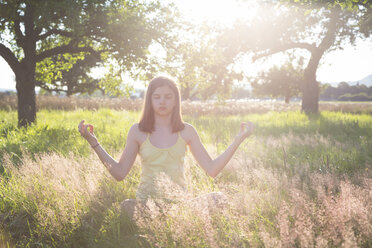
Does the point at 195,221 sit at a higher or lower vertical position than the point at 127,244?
higher

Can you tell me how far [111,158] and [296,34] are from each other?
14.6 metres

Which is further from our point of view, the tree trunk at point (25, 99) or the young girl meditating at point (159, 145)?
the tree trunk at point (25, 99)

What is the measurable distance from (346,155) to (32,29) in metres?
10.5

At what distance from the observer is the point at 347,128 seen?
8875mm

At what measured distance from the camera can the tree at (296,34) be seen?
518 inches

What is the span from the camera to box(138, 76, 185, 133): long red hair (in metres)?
2.89

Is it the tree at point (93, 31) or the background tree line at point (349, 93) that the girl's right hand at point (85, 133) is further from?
the background tree line at point (349, 93)

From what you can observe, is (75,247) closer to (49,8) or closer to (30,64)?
(49,8)

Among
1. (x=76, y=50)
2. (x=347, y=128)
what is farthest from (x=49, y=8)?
(x=347, y=128)

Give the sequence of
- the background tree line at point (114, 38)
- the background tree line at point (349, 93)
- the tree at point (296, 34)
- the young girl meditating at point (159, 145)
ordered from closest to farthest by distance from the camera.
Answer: the young girl meditating at point (159, 145)
the background tree line at point (114, 38)
the tree at point (296, 34)
the background tree line at point (349, 93)

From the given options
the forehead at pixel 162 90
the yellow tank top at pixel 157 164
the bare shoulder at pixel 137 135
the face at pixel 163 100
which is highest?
the forehead at pixel 162 90

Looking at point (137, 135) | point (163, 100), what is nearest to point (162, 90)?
point (163, 100)

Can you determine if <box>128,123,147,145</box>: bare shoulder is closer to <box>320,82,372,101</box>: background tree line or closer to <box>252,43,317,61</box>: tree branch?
<box>252,43,317,61</box>: tree branch

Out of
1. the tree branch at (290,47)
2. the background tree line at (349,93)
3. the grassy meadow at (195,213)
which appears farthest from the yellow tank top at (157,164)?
the background tree line at (349,93)
